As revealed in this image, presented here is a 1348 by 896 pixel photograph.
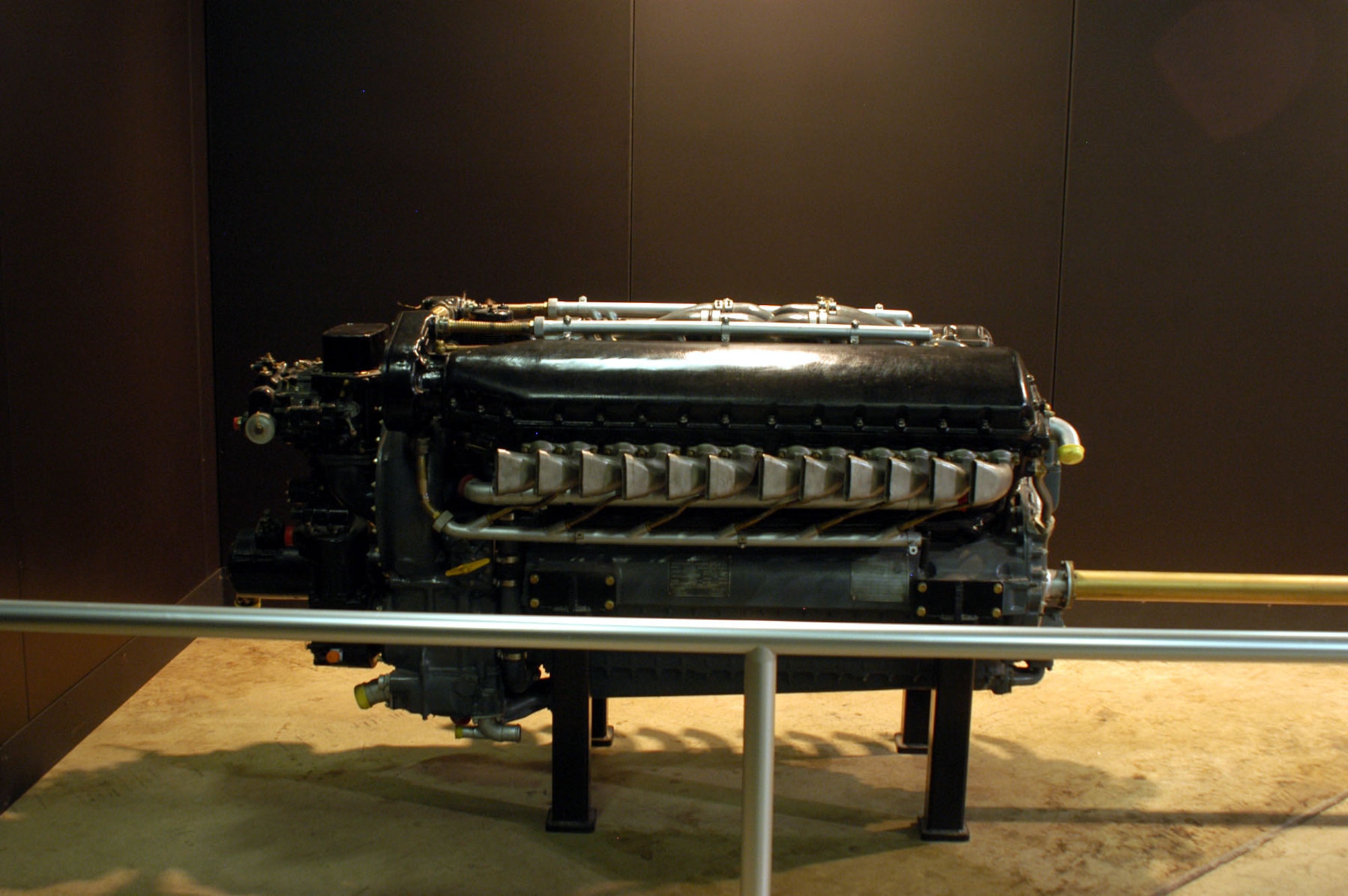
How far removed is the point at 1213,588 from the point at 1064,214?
191cm

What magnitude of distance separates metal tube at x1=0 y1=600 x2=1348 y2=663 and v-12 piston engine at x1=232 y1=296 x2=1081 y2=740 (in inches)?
40.6

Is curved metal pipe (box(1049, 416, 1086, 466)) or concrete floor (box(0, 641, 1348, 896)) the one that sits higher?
curved metal pipe (box(1049, 416, 1086, 466))

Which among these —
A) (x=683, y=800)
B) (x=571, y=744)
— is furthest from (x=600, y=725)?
(x=571, y=744)

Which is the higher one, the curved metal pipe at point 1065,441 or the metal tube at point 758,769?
the curved metal pipe at point 1065,441

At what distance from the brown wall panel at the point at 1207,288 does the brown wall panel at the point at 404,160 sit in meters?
1.87

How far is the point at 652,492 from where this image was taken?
2768 mm

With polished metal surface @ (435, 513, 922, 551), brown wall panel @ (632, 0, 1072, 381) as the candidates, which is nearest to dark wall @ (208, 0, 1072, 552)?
brown wall panel @ (632, 0, 1072, 381)

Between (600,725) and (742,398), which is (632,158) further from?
(600,725)

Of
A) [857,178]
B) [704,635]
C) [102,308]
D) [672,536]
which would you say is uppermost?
[857,178]

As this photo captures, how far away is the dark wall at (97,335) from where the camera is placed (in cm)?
331

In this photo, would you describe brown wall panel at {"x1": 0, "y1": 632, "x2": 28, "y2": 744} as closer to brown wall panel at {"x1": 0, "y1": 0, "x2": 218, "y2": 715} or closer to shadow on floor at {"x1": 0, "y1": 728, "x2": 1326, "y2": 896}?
brown wall panel at {"x1": 0, "y1": 0, "x2": 218, "y2": 715}

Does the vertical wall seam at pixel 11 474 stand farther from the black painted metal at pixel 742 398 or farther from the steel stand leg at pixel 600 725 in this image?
the steel stand leg at pixel 600 725

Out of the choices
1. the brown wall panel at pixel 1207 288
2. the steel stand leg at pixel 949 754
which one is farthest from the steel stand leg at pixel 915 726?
the brown wall panel at pixel 1207 288

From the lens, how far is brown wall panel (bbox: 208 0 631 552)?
4449 millimetres
